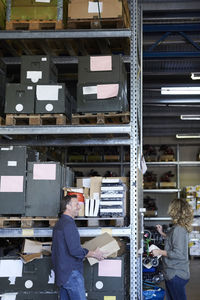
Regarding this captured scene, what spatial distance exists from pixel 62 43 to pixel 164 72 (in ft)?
16.8

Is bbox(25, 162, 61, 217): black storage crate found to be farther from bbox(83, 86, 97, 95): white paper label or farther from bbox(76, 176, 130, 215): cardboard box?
bbox(83, 86, 97, 95): white paper label

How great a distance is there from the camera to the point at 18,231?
570cm

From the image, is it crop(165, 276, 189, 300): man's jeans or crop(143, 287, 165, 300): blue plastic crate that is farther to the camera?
crop(143, 287, 165, 300): blue plastic crate

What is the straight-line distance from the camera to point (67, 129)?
5.91 meters

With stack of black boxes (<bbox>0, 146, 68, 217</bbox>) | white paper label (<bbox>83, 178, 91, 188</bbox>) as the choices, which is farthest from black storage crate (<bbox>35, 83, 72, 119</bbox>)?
white paper label (<bbox>83, 178, 91, 188</bbox>)

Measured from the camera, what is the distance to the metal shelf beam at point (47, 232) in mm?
5625

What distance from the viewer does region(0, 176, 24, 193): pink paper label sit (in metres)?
5.68

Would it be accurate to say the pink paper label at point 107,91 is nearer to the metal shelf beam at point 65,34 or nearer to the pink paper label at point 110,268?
the metal shelf beam at point 65,34

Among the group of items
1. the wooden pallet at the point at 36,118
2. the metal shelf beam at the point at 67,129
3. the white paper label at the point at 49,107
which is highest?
the white paper label at the point at 49,107

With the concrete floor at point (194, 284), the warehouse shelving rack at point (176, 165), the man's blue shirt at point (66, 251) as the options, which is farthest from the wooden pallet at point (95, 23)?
the warehouse shelving rack at point (176, 165)

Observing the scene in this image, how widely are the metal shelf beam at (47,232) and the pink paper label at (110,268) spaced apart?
356mm

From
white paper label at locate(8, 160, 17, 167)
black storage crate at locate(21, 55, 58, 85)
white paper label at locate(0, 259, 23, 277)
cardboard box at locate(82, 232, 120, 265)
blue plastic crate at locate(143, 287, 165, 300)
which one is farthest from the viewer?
blue plastic crate at locate(143, 287, 165, 300)

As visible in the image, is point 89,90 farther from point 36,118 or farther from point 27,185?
point 27,185

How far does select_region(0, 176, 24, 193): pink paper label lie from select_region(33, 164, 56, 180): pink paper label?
0.21 meters
